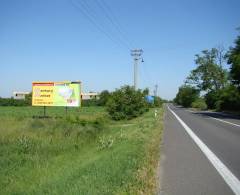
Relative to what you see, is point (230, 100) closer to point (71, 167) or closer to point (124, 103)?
point (124, 103)

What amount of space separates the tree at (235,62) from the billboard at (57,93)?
1985 centimetres

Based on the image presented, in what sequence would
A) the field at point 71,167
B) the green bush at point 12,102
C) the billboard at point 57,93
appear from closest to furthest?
the field at point 71,167
the billboard at point 57,93
the green bush at point 12,102

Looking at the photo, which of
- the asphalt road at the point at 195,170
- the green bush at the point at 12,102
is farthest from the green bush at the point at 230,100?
the green bush at the point at 12,102

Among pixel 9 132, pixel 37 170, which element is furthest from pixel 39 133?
pixel 37 170

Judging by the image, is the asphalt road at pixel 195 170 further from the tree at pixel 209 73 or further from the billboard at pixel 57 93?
the tree at pixel 209 73

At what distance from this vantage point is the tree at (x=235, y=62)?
46.8m

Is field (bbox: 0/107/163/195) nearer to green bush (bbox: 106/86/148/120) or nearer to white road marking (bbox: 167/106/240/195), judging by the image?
white road marking (bbox: 167/106/240/195)

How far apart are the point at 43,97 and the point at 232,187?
36180 millimetres

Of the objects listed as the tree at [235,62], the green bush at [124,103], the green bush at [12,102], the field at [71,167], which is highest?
the tree at [235,62]

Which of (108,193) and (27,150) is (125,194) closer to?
(108,193)

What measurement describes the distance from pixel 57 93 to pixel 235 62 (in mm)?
22125

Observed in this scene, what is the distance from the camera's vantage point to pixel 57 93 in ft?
137

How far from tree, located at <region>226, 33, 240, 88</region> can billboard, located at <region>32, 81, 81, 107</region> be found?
19850 mm

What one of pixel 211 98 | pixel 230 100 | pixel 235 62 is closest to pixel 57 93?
pixel 235 62
